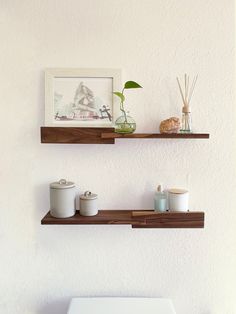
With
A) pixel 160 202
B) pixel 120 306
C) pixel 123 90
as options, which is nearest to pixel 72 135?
pixel 123 90

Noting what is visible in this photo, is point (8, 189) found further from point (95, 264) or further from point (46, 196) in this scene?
point (95, 264)

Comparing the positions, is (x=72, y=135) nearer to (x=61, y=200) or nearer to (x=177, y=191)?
(x=61, y=200)

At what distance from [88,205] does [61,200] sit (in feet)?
0.31

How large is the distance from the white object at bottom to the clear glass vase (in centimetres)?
61

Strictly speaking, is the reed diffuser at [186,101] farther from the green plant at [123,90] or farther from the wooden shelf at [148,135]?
the green plant at [123,90]

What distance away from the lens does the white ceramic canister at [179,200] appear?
2.93 feet

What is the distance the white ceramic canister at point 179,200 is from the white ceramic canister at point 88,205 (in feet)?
0.86

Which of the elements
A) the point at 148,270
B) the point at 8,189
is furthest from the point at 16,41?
the point at 148,270

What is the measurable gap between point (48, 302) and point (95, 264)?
0.76 feet

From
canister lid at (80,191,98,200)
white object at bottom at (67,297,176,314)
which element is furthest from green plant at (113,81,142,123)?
white object at bottom at (67,297,176,314)

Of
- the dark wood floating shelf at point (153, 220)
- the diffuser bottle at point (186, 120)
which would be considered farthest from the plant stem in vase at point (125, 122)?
the dark wood floating shelf at point (153, 220)

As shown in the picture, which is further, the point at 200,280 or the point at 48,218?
the point at 200,280

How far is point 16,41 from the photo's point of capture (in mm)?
946

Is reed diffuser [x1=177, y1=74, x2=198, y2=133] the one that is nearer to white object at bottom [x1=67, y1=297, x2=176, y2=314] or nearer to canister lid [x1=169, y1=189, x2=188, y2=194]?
canister lid [x1=169, y1=189, x2=188, y2=194]
